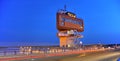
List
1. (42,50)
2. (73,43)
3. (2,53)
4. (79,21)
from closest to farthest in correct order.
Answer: (2,53), (42,50), (73,43), (79,21)

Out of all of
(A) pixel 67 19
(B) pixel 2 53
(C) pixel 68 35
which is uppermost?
(A) pixel 67 19

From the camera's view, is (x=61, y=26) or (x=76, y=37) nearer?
(x=61, y=26)

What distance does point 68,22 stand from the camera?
3287 inches

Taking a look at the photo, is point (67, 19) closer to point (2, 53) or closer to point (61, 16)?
point (61, 16)

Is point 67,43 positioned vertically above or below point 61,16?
below

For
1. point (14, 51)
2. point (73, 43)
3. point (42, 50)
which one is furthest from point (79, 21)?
point (14, 51)

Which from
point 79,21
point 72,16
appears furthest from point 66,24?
point 79,21

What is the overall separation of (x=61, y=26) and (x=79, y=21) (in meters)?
17.5

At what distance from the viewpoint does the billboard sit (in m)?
78.5

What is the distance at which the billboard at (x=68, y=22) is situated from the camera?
78.5 metres

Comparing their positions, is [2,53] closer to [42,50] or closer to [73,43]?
[42,50]

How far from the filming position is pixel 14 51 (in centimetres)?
4528

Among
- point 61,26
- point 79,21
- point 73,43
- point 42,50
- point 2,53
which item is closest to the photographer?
point 2,53

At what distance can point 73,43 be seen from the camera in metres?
84.4
